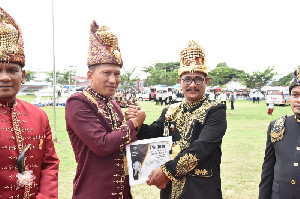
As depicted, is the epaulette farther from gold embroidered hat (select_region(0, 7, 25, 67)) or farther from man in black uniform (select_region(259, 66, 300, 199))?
gold embroidered hat (select_region(0, 7, 25, 67))

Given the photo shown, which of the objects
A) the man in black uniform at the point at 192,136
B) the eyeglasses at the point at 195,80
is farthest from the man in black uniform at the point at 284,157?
the eyeglasses at the point at 195,80

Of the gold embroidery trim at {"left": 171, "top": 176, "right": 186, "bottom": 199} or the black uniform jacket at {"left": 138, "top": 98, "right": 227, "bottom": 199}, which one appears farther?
the gold embroidery trim at {"left": 171, "top": 176, "right": 186, "bottom": 199}

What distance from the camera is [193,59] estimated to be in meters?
3.12

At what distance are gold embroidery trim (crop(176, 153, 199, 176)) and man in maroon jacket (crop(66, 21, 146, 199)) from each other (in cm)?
51

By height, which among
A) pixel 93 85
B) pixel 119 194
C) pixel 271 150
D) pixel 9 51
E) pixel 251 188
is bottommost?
pixel 251 188

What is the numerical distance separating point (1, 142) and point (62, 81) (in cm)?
7112

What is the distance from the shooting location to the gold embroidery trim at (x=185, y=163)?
271 centimetres

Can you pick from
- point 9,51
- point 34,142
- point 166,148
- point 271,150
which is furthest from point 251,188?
point 9,51

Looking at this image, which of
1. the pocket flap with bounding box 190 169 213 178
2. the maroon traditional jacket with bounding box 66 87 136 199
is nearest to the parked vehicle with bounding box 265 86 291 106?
the pocket flap with bounding box 190 169 213 178

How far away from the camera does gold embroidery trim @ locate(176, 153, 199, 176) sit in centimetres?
271

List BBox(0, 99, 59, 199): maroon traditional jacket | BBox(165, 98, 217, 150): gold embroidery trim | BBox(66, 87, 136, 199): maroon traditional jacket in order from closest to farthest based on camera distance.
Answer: BBox(0, 99, 59, 199): maroon traditional jacket < BBox(66, 87, 136, 199): maroon traditional jacket < BBox(165, 98, 217, 150): gold embroidery trim

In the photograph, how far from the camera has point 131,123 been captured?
267 centimetres

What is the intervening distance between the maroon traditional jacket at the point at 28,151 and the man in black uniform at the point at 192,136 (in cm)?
88

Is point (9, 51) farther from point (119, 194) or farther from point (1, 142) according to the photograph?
point (119, 194)
